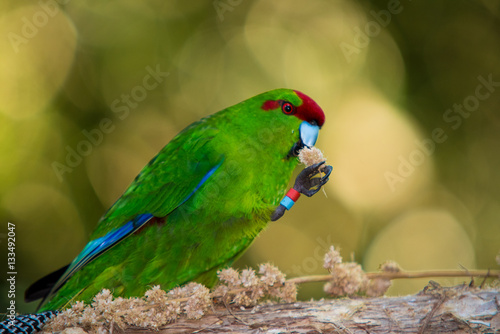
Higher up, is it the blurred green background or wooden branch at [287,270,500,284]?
the blurred green background

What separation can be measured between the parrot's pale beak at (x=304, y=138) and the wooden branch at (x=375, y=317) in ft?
4.14

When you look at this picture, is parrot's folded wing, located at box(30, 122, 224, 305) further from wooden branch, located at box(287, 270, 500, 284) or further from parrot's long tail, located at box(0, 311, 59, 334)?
wooden branch, located at box(287, 270, 500, 284)

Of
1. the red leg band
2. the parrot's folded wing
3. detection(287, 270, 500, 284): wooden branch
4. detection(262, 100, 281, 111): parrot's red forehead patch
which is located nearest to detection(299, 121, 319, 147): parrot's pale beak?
detection(262, 100, 281, 111): parrot's red forehead patch

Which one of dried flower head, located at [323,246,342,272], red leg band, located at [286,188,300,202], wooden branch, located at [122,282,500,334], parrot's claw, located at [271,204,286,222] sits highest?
red leg band, located at [286,188,300,202]

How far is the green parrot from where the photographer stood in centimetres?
303

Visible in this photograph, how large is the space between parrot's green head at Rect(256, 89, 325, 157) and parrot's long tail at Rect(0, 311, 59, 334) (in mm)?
2066

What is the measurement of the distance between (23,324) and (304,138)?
2292mm

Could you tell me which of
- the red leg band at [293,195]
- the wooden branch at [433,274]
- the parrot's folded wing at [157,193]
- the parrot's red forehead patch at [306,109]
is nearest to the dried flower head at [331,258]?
the wooden branch at [433,274]

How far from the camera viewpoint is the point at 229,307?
8.23 feet

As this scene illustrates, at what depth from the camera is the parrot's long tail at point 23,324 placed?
2207mm

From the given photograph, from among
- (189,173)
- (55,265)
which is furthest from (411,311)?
(55,265)

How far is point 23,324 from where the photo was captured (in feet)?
7.37

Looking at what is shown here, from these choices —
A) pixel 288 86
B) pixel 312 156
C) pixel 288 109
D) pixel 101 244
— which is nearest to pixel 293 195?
pixel 312 156

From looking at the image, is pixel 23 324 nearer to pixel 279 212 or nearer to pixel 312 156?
pixel 279 212
